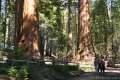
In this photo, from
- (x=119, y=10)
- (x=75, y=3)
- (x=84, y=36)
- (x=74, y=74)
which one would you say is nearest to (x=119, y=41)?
(x=119, y=10)

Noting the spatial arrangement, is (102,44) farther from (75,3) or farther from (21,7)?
(21,7)

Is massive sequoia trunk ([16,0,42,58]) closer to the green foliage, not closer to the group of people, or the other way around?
the green foliage

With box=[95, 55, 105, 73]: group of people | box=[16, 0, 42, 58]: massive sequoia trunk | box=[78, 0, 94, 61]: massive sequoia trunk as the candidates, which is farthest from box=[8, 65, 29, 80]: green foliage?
box=[78, 0, 94, 61]: massive sequoia trunk

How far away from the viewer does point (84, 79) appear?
23156mm

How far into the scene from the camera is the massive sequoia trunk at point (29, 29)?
21516 mm

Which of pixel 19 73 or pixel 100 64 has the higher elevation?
pixel 19 73

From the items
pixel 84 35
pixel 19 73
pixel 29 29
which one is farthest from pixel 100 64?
pixel 19 73

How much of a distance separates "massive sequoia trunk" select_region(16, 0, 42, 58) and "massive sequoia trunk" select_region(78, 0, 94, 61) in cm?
1215

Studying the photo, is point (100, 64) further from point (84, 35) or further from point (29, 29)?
point (29, 29)

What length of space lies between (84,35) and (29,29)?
13.8m

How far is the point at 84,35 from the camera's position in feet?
116

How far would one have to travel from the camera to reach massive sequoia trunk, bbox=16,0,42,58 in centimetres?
2152

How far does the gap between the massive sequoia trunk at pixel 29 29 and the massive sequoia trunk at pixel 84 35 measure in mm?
12150

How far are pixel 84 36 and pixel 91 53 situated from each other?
6.44 ft
